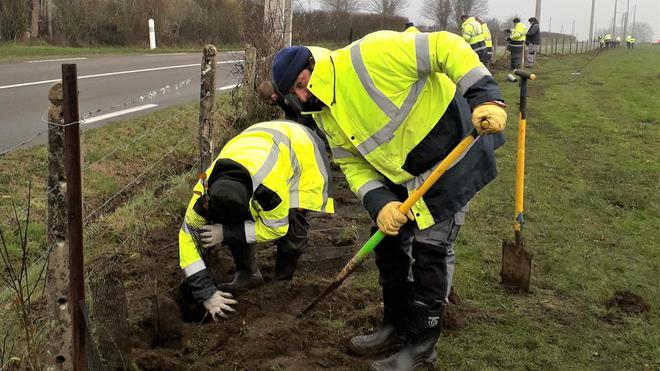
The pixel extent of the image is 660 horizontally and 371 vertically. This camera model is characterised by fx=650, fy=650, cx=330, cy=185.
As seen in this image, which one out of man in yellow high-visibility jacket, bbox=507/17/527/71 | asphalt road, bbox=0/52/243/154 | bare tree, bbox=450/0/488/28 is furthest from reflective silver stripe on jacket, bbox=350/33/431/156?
bare tree, bbox=450/0/488/28

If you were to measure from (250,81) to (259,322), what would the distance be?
4.91 meters

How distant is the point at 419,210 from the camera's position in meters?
2.85

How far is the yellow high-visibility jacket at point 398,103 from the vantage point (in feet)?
8.90

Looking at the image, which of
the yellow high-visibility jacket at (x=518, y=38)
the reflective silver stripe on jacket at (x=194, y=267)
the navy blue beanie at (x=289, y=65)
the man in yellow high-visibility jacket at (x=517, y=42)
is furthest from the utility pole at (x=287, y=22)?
the yellow high-visibility jacket at (x=518, y=38)

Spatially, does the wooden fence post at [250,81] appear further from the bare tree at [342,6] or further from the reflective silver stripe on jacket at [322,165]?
the bare tree at [342,6]

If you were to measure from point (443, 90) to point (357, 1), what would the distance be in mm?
32444

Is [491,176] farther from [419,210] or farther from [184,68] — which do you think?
[184,68]

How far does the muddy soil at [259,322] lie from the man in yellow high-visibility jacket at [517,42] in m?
16.6

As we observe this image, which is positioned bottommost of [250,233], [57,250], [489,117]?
[250,233]

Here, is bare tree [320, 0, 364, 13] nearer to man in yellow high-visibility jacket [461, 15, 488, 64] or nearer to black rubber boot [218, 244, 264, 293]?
man in yellow high-visibility jacket [461, 15, 488, 64]

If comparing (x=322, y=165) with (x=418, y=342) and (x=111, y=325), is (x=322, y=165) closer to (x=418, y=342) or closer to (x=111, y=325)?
(x=418, y=342)

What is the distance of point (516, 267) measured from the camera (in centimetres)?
405

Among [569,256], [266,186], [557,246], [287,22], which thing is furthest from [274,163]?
[287,22]

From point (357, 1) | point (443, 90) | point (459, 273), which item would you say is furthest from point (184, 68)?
point (357, 1)
